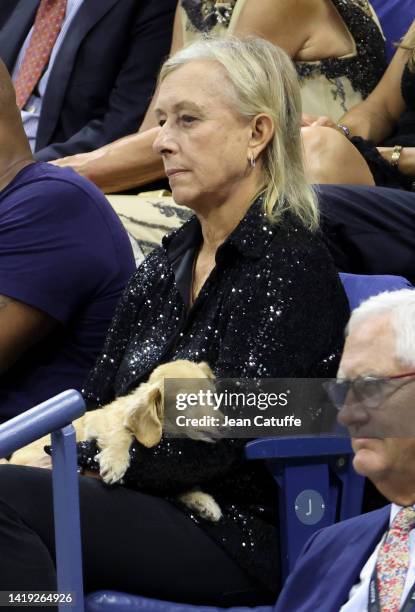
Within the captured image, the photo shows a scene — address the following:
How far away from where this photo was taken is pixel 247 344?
2.30 m

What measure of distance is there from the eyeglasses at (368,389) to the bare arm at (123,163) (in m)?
2.09

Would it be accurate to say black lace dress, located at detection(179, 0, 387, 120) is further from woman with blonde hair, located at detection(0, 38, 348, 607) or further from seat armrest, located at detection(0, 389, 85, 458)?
seat armrest, located at detection(0, 389, 85, 458)

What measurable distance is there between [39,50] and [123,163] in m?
0.80

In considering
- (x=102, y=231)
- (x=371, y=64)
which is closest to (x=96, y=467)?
(x=102, y=231)

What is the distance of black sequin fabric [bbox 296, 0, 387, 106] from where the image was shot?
376cm

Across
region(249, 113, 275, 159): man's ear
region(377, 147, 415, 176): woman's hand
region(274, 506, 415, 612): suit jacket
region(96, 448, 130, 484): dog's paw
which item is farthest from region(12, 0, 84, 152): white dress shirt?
region(274, 506, 415, 612): suit jacket

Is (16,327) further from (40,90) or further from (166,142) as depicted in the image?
(40,90)

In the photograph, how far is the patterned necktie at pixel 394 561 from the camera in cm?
163

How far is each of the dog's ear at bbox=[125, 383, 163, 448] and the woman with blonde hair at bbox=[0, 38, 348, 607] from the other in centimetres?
2

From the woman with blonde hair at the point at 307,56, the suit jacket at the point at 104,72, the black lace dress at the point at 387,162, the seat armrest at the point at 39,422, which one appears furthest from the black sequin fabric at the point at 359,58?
the seat armrest at the point at 39,422

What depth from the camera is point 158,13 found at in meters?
4.21

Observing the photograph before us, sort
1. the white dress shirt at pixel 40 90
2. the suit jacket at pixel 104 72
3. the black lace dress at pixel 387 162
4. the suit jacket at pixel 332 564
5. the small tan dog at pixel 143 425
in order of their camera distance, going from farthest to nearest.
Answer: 1. the white dress shirt at pixel 40 90
2. the suit jacket at pixel 104 72
3. the black lace dress at pixel 387 162
4. the small tan dog at pixel 143 425
5. the suit jacket at pixel 332 564

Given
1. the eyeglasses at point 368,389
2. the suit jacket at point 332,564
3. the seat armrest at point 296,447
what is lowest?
the seat armrest at point 296,447

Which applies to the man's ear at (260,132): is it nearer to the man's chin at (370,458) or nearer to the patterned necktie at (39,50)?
the man's chin at (370,458)
